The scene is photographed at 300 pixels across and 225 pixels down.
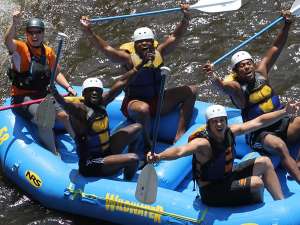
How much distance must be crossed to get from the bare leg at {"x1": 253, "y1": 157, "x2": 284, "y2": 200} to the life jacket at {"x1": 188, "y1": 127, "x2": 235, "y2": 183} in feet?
0.77

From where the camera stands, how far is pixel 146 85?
22.4 feet

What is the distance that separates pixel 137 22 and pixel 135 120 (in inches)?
149

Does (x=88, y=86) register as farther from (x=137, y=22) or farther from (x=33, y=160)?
(x=137, y=22)

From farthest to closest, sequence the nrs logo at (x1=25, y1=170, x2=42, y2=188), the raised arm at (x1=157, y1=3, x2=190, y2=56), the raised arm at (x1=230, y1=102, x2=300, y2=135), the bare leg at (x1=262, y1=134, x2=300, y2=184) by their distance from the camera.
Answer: the raised arm at (x1=157, y1=3, x2=190, y2=56)
the nrs logo at (x1=25, y1=170, x2=42, y2=188)
the bare leg at (x1=262, y1=134, x2=300, y2=184)
the raised arm at (x1=230, y1=102, x2=300, y2=135)

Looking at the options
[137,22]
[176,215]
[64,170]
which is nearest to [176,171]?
[176,215]

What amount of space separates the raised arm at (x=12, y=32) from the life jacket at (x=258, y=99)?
7.67 ft

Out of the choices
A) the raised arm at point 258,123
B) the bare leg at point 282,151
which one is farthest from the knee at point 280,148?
the raised arm at point 258,123

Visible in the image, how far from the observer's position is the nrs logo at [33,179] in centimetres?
645

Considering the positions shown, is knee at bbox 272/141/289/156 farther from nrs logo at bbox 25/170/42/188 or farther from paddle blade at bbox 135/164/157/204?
nrs logo at bbox 25/170/42/188

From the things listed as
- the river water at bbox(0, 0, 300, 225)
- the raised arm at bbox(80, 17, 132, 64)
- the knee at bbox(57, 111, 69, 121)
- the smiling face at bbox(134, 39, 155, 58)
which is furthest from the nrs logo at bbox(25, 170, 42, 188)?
the river water at bbox(0, 0, 300, 225)

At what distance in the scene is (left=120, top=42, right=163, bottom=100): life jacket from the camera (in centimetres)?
678

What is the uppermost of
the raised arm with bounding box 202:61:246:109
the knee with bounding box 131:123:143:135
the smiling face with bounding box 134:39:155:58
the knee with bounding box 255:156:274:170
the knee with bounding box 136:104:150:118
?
the smiling face with bounding box 134:39:155:58

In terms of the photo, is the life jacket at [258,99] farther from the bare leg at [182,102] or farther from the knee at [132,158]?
the knee at [132,158]

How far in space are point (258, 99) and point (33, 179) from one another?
2.36 m
